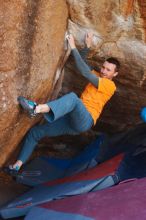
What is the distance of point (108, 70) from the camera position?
3703 mm

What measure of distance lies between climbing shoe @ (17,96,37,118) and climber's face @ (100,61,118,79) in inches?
31.7

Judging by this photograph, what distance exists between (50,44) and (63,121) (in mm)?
713

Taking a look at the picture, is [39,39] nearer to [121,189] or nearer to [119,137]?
[121,189]

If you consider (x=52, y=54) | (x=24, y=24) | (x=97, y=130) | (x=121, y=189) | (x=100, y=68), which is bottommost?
(x=97, y=130)

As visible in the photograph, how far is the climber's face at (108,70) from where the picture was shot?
12.1 ft

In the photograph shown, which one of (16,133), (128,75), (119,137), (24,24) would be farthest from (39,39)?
(119,137)

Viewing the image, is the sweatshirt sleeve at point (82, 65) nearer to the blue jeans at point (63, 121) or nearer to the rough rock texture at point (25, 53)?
the rough rock texture at point (25, 53)

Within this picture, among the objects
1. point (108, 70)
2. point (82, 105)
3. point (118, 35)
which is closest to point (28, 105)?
point (82, 105)

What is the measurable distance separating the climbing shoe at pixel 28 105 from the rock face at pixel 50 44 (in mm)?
43

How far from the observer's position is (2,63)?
2980 mm

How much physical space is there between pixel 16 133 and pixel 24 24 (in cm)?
94

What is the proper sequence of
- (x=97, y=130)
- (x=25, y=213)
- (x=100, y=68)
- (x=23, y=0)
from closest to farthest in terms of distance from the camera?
(x=23, y=0) < (x=25, y=213) < (x=100, y=68) < (x=97, y=130)

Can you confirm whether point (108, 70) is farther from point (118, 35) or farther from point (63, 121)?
point (63, 121)

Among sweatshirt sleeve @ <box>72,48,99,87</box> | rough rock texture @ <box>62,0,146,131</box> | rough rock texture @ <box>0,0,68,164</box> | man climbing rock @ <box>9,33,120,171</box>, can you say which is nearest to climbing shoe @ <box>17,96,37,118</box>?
rough rock texture @ <box>0,0,68,164</box>
